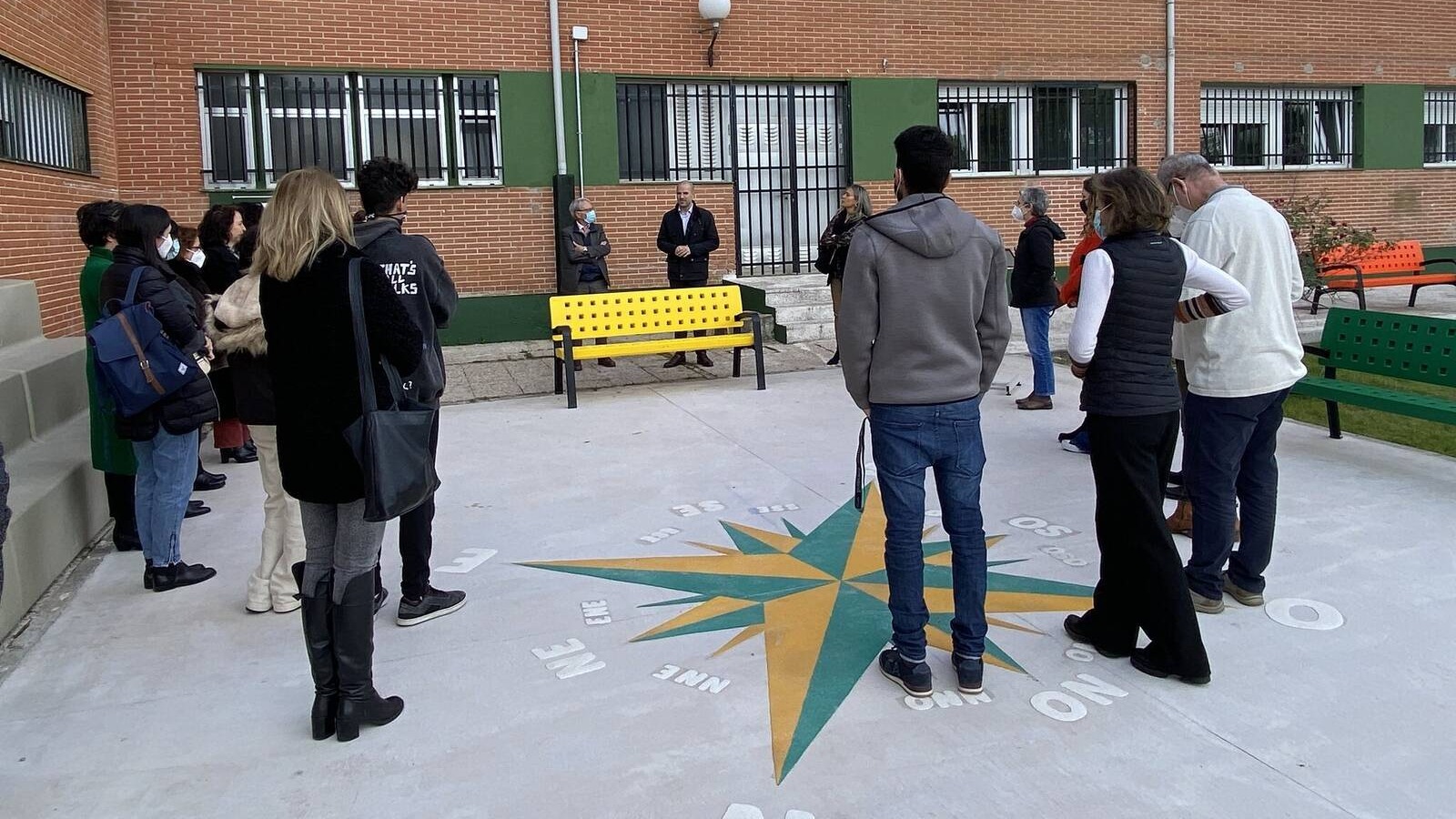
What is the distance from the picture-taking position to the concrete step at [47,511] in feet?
15.6

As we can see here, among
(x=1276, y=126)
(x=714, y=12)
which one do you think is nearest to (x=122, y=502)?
(x=714, y=12)

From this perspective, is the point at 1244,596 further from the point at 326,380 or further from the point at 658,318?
the point at 658,318

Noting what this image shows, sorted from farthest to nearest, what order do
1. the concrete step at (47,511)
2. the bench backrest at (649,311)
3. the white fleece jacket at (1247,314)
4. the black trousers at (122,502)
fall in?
the bench backrest at (649,311) < the black trousers at (122,502) < the concrete step at (47,511) < the white fleece jacket at (1247,314)

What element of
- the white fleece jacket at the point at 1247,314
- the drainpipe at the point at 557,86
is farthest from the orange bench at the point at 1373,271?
the white fleece jacket at the point at 1247,314

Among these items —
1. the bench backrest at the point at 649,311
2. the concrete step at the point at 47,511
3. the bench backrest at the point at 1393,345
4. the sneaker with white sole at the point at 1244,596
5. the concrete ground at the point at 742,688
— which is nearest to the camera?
the concrete ground at the point at 742,688

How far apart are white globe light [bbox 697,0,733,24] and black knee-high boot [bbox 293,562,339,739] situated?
413 inches

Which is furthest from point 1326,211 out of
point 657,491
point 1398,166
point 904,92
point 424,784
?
point 424,784

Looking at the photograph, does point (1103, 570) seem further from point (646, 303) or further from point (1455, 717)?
point (646, 303)

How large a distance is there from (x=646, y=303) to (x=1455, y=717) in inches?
289

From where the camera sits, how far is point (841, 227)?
34.3 ft

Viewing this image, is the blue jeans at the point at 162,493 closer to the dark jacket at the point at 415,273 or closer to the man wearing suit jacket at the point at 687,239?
the dark jacket at the point at 415,273

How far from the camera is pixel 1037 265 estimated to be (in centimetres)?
838

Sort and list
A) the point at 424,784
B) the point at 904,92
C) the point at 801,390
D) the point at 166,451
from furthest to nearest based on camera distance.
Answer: the point at 904,92 < the point at 801,390 < the point at 166,451 < the point at 424,784

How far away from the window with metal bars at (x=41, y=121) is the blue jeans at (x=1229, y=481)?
8.43 meters
